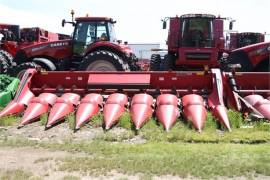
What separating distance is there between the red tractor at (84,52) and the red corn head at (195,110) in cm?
448

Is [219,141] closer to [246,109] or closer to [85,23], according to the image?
[246,109]

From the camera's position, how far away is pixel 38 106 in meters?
8.69

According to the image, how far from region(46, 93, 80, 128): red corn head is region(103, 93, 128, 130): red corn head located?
65 centimetres

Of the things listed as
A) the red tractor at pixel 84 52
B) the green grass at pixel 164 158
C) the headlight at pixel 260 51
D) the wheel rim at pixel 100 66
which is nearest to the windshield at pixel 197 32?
the red tractor at pixel 84 52

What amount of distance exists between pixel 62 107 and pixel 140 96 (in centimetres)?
139

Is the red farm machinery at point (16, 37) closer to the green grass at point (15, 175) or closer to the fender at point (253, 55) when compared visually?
the fender at point (253, 55)

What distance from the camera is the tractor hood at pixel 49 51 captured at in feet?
49.1

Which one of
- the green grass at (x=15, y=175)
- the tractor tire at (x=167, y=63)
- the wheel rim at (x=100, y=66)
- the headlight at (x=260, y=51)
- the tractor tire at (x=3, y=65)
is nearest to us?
the green grass at (x=15, y=175)

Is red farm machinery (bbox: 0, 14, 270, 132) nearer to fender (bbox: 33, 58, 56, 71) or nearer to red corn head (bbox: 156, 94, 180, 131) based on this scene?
red corn head (bbox: 156, 94, 180, 131)

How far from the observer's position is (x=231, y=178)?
5215 millimetres

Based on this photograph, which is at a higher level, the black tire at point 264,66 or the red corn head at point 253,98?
the black tire at point 264,66

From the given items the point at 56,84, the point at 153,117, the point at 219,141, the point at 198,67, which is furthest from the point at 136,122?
the point at 198,67

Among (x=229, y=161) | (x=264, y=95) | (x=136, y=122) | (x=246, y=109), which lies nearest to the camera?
(x=229, y=161)

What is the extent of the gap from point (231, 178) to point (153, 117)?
10.5ft
